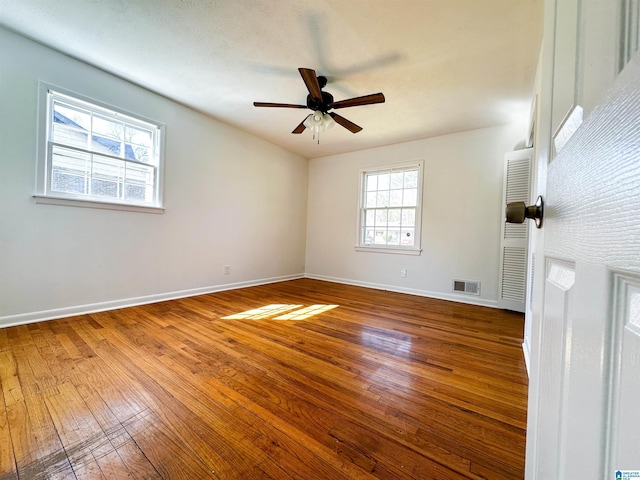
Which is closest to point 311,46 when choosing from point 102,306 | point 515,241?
point 515,241

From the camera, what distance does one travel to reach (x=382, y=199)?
449 cm

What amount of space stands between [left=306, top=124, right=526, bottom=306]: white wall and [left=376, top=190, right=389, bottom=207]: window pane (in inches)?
17.1

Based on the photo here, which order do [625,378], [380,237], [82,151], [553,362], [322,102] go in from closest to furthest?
[625,378] → [553,362] → [322,102] → [82,151] → [380,237]

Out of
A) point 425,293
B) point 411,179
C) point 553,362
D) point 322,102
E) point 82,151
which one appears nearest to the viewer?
point 553,362

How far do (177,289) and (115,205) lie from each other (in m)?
1.27

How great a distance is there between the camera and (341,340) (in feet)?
7.16

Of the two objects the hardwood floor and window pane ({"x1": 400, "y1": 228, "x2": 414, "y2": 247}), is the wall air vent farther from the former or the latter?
the hardwood floor

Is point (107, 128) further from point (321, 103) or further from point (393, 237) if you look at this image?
point (393, 237)

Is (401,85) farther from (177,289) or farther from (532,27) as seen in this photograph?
(177,289)

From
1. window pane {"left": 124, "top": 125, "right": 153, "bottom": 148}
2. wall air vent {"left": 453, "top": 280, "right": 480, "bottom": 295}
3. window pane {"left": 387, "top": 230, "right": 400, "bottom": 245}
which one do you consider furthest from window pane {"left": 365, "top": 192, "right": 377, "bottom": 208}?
window pane {"left": 124, "top": 125, "right": 153, "bottom": 148}

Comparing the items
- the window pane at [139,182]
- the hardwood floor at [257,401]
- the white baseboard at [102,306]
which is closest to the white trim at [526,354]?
the hardwood floor at [257,401]

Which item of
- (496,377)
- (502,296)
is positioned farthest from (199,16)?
(502,296)

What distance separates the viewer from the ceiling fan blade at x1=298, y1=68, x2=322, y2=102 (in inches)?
75.8

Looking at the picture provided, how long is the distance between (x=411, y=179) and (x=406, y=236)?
96 centimetres
